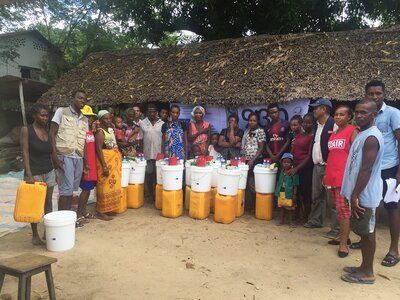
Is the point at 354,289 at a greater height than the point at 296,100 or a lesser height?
lesser

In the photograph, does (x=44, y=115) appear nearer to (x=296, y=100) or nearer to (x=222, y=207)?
(x=222, y=207)

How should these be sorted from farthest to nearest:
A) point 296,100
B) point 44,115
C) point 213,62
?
point 213,62 < point 296,100 < point 44,115

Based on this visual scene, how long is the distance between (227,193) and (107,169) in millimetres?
1908

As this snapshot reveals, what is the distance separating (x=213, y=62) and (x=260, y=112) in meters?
2.06

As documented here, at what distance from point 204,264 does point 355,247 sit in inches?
78.1

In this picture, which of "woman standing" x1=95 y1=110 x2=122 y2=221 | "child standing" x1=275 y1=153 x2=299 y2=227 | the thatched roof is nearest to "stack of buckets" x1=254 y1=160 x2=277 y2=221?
"child standing" x1=275 y1=153 x2=299 y2=227

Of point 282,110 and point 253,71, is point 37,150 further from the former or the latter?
point 253,71

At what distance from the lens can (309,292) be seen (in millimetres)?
3312

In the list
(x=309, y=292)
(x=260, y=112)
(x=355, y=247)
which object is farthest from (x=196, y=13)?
(x=309, y=292)

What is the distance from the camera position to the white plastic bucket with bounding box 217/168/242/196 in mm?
5333

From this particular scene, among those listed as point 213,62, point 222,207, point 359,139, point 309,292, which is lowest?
point 309,292

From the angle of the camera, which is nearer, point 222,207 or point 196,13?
point 222,207

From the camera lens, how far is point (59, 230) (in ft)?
13.8

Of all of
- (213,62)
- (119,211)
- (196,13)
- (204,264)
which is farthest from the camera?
(196,13)
